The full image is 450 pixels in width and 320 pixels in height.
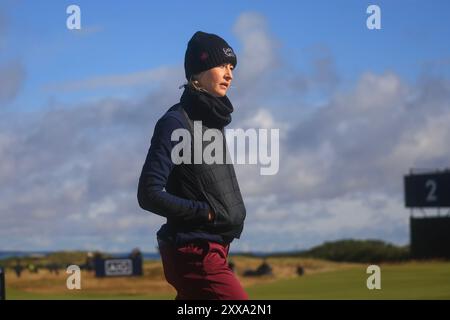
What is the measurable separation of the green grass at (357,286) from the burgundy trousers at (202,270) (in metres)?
10.3

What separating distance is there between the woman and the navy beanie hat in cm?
20

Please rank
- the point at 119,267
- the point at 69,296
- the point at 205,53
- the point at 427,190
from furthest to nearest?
the point at 427,190
the point at 119,267
the point at 69,296
the point at 205,53

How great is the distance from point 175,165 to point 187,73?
809mm

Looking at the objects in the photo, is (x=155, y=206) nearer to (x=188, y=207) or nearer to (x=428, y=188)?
(x=188, y=207)

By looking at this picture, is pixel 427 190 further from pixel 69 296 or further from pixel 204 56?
pixel 204 56

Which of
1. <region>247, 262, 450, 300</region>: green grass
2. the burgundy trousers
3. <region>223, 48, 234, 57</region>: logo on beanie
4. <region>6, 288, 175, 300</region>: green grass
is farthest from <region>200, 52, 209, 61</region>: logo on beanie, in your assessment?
<region>6, 288, 175, 300</region>: green grass

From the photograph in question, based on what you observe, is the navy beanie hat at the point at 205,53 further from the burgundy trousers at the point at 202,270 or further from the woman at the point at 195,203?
the burgundy trousers at the point at 202,270

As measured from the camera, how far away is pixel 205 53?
5695 mm

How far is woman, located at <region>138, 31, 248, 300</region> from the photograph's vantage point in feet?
17.5

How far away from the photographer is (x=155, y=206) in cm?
527

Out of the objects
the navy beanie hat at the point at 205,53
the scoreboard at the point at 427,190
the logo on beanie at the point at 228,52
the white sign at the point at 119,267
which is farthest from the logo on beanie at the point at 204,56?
the scoreboard at the point at 427,190

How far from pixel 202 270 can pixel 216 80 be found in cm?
142

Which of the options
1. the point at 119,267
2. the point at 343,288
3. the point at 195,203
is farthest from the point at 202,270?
the point at 119,267

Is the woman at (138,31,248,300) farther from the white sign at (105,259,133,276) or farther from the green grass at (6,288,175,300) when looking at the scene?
the white sign at (105,259,133,276)
